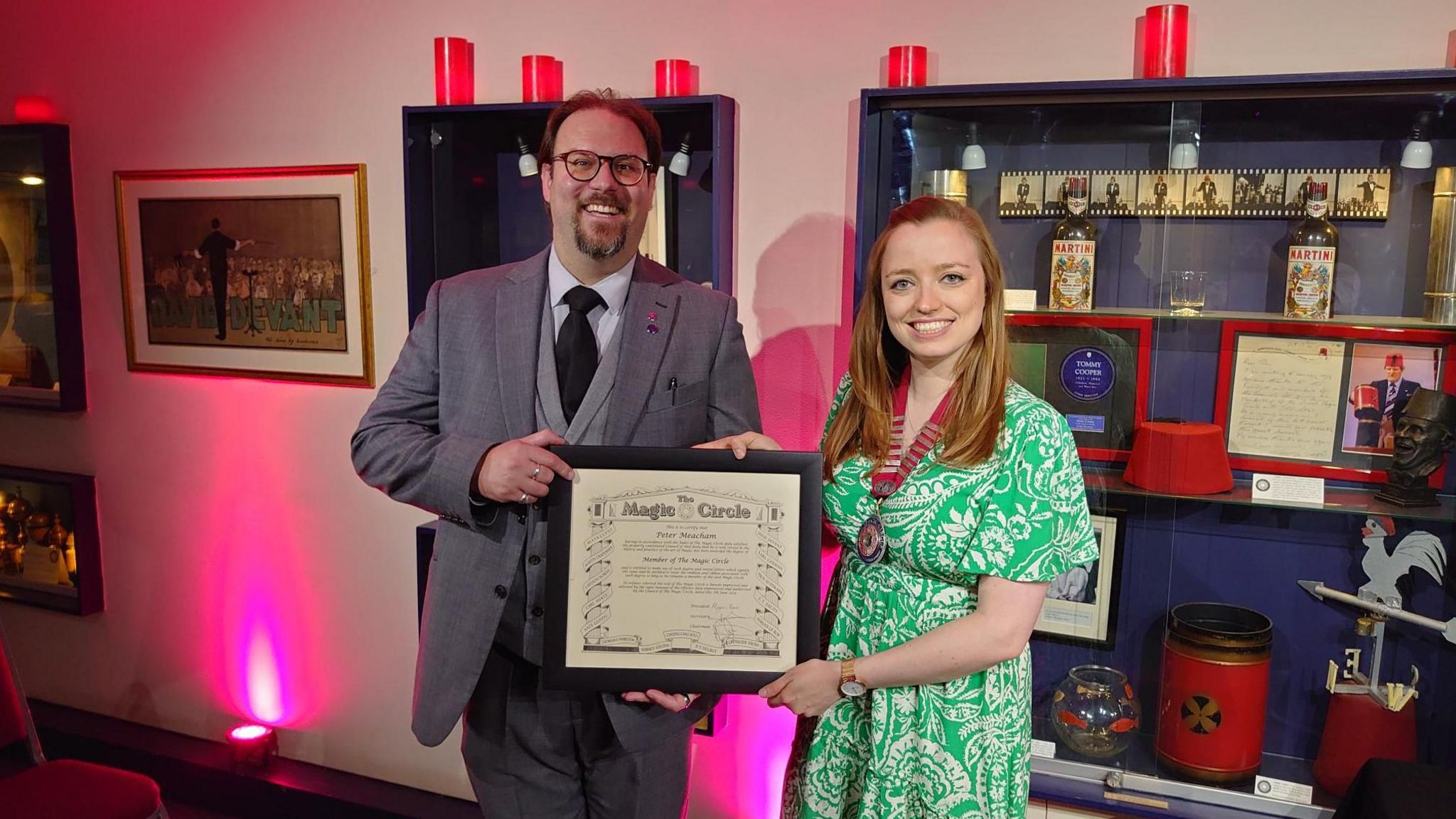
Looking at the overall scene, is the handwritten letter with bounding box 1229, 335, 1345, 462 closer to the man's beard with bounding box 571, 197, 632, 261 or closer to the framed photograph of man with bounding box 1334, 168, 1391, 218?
the framed photograph of man with bounding box 1334, 168, 1391, 218

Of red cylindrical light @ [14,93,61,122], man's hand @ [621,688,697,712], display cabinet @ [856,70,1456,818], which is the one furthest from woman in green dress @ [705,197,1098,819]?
red cylindrical light @ [14,93,61,122]

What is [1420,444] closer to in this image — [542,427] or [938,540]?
[938,540]

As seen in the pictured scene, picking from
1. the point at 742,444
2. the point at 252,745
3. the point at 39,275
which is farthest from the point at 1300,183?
the point at 39,275

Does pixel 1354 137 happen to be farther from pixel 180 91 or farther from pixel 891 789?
pixel 180 91

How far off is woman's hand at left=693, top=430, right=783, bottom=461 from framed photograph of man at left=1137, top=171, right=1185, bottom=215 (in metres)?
1.12

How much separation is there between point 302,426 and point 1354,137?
Result: 3.02m

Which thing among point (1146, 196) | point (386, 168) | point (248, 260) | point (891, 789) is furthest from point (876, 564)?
point (248, 260)

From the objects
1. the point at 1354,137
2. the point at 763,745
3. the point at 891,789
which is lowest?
the point at 763,745

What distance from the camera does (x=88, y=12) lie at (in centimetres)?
333

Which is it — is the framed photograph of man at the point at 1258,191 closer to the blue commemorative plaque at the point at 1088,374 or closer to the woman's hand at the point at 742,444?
the blue commemorative plaque at the point at 1088,374

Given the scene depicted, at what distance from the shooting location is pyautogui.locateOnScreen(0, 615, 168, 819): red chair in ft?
7.62

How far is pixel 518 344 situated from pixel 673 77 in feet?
3.41

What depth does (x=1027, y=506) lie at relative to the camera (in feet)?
5.12

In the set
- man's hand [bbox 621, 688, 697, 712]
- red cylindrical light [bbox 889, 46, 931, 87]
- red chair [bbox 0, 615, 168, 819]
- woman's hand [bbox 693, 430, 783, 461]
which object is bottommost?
red chair [bbox 0, 615, 168, 819]
